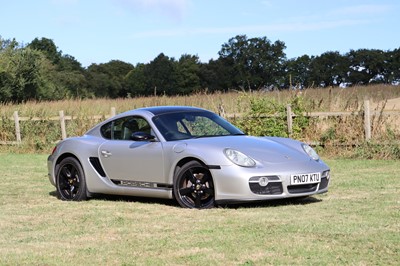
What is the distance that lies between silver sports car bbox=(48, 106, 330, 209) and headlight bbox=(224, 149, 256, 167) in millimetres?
13

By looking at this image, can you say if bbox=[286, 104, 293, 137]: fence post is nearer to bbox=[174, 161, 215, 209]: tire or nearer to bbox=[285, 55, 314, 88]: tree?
bbox=[174, 161, 215, 209]: tire

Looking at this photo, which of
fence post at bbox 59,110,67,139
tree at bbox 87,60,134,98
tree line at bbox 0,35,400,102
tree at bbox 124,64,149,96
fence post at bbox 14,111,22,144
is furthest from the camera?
tree at bbox 87,60,134,98

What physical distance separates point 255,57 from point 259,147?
8583cm

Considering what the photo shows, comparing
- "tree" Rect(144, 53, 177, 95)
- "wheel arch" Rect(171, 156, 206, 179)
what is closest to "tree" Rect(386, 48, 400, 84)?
"tree" Rect(144, 53, 177, 95)

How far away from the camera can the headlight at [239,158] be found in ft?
28.9

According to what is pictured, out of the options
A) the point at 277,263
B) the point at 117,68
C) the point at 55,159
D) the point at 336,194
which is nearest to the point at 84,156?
the point at 55,159

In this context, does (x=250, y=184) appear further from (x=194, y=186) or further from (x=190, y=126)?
(x=190, y=126)

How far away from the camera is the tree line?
265 ft

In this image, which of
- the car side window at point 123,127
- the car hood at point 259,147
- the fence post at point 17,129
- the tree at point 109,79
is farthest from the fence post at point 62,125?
the tree at point 109,79

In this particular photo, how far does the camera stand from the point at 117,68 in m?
117

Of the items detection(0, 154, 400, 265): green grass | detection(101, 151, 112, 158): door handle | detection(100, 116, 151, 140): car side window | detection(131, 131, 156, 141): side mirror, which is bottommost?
detection(0, 154, 400, 265): green grass

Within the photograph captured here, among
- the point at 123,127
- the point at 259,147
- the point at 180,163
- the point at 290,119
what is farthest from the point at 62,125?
the point at 259,147

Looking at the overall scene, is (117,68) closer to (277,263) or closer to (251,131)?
(251,131)

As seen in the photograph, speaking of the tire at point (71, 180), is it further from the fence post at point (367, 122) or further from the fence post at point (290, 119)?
the fence post at point (290, 119)
